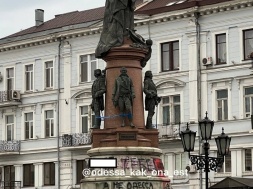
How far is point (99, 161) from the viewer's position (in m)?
23.8

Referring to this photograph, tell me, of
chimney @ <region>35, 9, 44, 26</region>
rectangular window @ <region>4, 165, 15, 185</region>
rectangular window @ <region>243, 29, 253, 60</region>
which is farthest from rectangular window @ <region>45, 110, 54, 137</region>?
rectangular window @ <region>243, 29, 253, 60</region>

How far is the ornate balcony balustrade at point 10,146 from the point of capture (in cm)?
5659

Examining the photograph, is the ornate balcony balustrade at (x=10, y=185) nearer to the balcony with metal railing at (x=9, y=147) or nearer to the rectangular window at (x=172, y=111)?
the balcony with metal railing at (x=9, y=147)

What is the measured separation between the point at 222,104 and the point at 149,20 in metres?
6.65

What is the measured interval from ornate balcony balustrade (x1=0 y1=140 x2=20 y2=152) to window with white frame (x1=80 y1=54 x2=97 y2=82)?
602cm

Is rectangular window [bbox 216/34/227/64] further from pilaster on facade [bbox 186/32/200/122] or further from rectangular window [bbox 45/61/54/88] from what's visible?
rectangular window [bbox 45/61/54/88]

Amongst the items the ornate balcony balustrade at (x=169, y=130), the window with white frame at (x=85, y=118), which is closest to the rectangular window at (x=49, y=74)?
the window with white frame at (x=85, y=118)

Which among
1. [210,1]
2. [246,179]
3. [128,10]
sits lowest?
[246,179]

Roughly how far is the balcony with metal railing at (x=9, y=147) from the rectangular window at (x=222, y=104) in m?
14.3

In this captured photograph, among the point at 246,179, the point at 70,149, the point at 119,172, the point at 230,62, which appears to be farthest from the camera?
the point at 70,149

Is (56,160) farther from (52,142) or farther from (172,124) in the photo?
(172,124)

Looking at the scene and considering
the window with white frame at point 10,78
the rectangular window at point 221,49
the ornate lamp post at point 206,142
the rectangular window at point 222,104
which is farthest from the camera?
the window with white frame at point 10,78

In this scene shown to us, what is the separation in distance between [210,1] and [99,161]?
2634 cm

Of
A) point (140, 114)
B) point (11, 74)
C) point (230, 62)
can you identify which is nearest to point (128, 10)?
point (140, 114)
